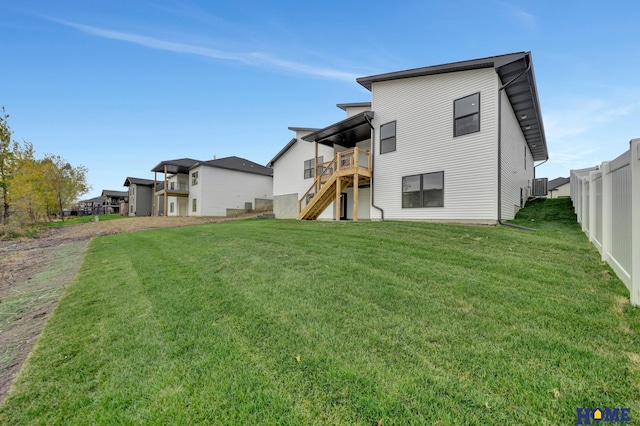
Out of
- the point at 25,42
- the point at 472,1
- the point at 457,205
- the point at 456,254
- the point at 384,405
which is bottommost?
the point at 384,405

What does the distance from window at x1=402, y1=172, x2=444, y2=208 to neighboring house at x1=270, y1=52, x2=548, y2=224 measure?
0.04 meters

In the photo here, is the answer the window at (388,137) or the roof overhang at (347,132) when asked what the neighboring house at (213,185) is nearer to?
the roof overhang at (347,132)

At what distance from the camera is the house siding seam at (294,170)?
55.5 feet

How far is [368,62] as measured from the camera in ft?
54.5

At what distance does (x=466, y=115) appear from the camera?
967cm

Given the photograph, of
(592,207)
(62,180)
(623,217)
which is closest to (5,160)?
(62,180)

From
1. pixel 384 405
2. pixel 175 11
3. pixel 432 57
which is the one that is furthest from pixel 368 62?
pixel 384 405

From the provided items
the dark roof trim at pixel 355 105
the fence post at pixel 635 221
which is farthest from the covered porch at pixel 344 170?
the fence post at pixel 635 221

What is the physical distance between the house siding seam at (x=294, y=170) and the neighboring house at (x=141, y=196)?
2533cm

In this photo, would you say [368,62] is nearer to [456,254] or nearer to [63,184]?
[456,254]

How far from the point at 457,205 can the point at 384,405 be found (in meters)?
9.44

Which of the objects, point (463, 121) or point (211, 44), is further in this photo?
point (211, 44)

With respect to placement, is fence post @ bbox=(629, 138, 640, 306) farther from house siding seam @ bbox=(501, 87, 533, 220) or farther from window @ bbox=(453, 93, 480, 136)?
house siding seam @ bbox=(501, 87, 533, 220)

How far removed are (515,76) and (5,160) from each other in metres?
29.1
